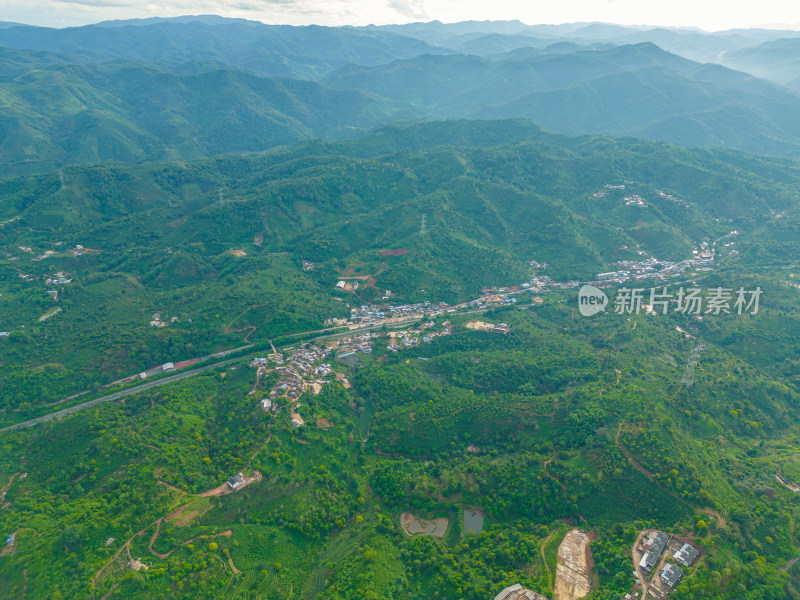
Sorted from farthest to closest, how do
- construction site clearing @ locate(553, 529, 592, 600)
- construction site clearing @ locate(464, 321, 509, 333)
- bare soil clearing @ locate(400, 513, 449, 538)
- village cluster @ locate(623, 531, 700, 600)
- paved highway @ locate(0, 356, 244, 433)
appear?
construction site clearing @ locate(464, 321, 509, 333), paved highway @ locate(0, 356, 244, 433), bare soil clearing @ locate(400, 513, 449, 538), construction site clearing @ locate(553, 529, 592, 600), village cluster @ locate(623, 531, 700, 600)

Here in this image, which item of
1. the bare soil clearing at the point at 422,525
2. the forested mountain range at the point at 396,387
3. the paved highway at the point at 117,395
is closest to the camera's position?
the forested mountain range at the point at 396,387

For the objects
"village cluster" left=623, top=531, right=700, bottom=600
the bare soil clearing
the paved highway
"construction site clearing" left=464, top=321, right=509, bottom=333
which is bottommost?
the bare soil clearing

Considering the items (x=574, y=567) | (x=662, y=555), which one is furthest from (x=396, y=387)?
(x=662, y=555)

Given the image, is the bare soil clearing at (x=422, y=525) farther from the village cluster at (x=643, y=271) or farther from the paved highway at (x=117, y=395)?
the village cluster at (x=643, y=271)

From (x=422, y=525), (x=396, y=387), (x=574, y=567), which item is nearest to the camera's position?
(x=574, y=567)

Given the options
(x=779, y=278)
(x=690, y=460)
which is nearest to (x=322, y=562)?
(x=690, y=460)

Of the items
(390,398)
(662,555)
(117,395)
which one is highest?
(662,555)

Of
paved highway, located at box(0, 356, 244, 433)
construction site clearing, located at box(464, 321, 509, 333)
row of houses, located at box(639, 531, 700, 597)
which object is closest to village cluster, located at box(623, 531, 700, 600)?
row of houses, located at box(639, 531, 700, 597)

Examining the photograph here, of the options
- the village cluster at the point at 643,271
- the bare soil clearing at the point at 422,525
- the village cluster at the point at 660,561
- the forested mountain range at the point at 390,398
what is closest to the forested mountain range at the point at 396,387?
the bare soil clearing at the point at 422,525

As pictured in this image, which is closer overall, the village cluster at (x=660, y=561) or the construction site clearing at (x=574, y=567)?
the village cluster at (x=660, y=561)

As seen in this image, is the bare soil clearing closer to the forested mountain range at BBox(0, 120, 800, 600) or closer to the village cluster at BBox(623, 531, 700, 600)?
the forested mountain range at BBox(0, 120, 800, 600)

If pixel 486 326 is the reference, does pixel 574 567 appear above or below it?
below

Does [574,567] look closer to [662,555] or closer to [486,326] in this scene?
[662,555]
